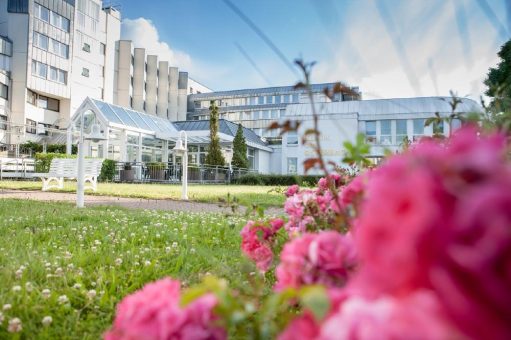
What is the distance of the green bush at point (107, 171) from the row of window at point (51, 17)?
17581mm

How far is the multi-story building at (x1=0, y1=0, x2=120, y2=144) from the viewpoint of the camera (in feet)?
94.2

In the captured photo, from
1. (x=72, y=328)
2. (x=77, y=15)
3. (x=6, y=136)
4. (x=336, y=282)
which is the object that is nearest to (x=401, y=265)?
(x=336, y=282)

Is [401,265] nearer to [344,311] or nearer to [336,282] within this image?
[344,311]

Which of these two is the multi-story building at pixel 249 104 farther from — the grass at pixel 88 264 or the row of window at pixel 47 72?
the grass at pixel 88 264

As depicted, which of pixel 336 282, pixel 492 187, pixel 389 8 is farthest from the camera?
pixel 389 8

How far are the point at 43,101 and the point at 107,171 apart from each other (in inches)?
611

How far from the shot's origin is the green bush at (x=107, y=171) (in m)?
19.6

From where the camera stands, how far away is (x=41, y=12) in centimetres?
3009

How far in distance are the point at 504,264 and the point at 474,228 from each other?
0.04m

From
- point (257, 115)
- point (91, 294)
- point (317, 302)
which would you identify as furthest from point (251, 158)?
point (317, 302)

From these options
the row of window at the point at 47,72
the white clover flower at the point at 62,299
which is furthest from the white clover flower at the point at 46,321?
the row of window at the point at 47,72

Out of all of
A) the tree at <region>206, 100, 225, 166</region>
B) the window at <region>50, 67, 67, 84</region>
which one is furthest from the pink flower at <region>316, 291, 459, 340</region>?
the window at <region>50, 67, 67, 84</region>

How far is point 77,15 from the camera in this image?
32938mm

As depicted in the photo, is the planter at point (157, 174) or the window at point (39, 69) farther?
the window at point (39, 69)
